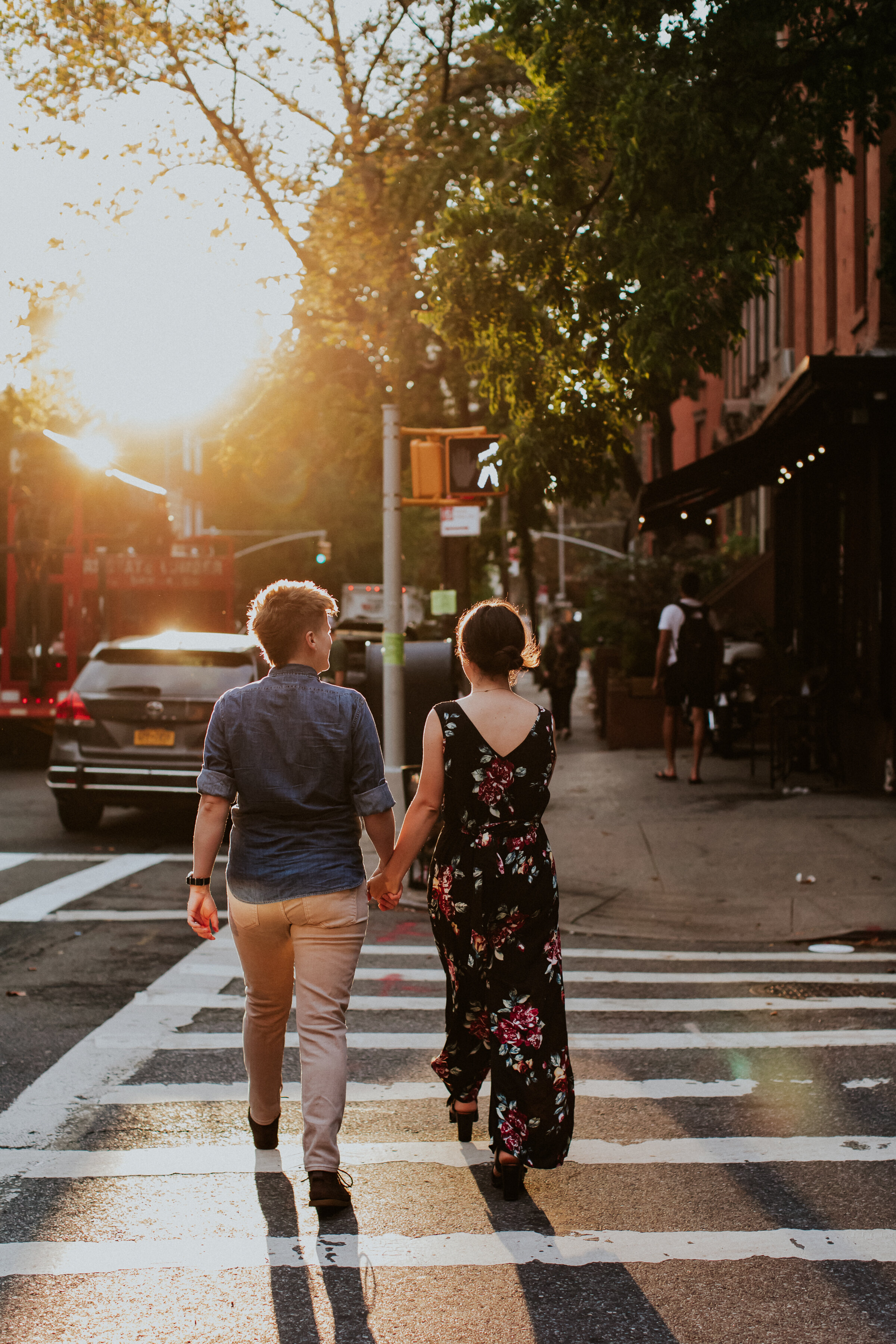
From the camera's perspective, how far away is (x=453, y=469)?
11062mm

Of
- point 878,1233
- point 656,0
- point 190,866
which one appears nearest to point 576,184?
point 656,0

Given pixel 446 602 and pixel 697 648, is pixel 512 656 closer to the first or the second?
pixel 697 648

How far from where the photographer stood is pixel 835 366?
11.6m

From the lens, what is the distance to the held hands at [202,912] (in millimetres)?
4105

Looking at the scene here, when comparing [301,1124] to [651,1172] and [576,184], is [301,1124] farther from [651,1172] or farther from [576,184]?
[576,184]

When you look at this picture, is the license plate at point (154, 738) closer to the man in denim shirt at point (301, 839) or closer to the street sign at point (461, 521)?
the street sign at point (461, 521)

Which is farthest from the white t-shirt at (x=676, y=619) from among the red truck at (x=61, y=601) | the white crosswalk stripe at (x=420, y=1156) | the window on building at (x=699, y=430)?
the window on building at (x=699, y=430)

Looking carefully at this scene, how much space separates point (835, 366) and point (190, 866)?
6357mm

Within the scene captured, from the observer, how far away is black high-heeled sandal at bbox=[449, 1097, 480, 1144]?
4539 mm

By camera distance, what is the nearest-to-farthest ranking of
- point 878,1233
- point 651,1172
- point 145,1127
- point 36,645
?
point 878,1233
point 651,1172
point 145,1127
point 36,645

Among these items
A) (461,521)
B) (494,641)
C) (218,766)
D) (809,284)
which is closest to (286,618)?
(218,766)

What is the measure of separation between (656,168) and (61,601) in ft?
35.3

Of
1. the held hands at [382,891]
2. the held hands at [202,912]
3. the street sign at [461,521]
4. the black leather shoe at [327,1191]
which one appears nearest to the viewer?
the black leather shoe at [327,1191]

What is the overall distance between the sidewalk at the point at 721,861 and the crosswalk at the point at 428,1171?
1.99 metres
